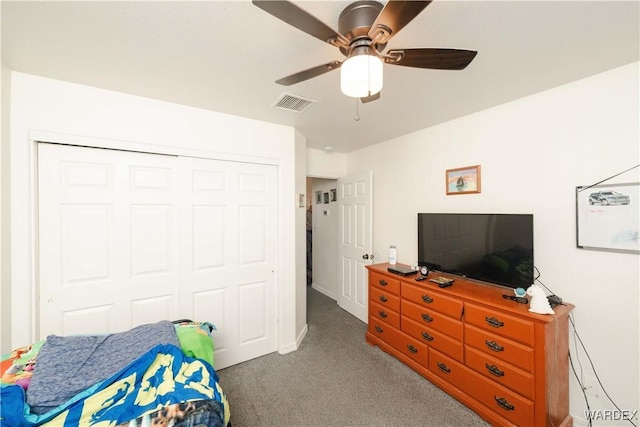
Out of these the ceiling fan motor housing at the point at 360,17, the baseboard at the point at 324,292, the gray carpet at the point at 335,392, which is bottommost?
the gray carpet at the point at 335,392

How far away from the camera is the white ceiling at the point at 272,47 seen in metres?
1.12

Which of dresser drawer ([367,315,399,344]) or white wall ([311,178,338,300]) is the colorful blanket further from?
white wall ([311,178,338,300])

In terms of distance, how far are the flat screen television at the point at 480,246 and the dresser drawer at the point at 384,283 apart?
37cm

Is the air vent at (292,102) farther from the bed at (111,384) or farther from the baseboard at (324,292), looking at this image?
the baseboard at (324,292)

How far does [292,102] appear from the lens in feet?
6.68

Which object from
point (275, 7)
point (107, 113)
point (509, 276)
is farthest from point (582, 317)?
point (107, 113)

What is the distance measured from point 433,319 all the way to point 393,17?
2.15 m

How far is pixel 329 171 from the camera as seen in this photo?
362 cm

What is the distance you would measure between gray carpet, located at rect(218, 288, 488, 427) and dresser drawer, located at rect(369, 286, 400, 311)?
0.52 metres

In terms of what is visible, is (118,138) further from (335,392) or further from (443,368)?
(443,368)

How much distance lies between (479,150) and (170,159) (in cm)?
278

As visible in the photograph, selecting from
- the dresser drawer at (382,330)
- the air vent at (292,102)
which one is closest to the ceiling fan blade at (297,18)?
the air vent at (292,102)

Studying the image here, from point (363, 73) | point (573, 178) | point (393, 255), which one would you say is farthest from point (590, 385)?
point (363, 73)

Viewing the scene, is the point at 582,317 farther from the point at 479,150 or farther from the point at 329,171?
the point at 329,171
